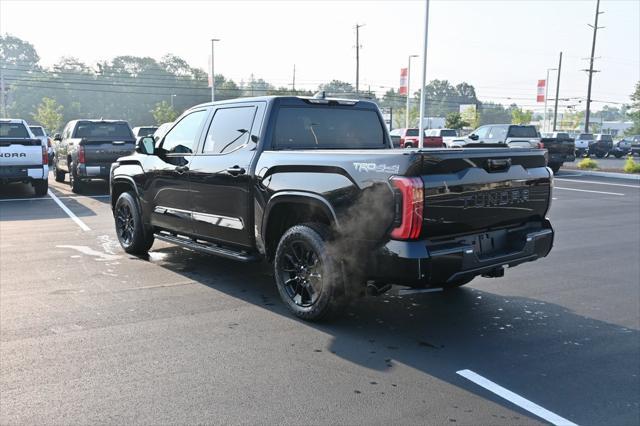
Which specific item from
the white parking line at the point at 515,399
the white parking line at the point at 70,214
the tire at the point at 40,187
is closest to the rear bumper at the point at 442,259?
the white parking line at the point at 515,399

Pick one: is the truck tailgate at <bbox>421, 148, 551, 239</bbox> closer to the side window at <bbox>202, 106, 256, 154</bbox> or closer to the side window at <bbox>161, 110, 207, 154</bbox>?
the side window at <bbox>202, 106, 256, 154</bbox>

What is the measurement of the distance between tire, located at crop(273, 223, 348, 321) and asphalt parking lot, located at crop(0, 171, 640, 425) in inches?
6.9

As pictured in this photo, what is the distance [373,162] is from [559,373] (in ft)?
6.43

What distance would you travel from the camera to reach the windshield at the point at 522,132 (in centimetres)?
2322


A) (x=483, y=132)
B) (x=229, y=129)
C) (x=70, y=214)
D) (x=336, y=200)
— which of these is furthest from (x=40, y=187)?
(x=483, y=132)

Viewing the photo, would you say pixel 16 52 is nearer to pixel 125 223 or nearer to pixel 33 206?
pixel 33 206

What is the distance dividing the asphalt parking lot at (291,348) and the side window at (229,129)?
1.47 m

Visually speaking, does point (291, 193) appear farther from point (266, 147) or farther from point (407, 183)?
point (407, 183)

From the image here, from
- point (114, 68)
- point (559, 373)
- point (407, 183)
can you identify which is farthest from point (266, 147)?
point (114, 68)

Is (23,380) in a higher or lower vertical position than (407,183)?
lower

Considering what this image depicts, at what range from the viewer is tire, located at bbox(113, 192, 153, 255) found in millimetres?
7176

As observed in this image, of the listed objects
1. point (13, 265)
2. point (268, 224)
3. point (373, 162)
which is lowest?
point (13, 265)

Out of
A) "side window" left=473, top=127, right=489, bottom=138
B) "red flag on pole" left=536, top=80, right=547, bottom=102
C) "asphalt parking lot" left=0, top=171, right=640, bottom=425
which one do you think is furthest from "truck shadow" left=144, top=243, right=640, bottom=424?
"red flag on pole" left=536, top=80, right=547, bottom=102

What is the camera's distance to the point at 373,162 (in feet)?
13.6
